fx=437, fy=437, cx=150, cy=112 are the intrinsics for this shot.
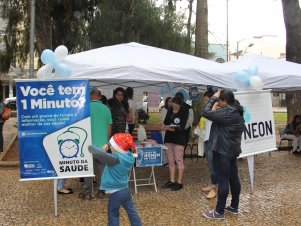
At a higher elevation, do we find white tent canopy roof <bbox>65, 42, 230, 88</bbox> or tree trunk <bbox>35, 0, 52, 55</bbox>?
tree trunk <bbox>35, 0, 52, 55</bbox>

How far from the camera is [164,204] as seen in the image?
21.7ft

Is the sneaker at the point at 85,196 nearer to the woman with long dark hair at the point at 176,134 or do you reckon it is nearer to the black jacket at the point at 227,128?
the woman with long dark hair at the point at 176,134

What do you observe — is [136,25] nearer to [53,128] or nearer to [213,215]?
[53,128]

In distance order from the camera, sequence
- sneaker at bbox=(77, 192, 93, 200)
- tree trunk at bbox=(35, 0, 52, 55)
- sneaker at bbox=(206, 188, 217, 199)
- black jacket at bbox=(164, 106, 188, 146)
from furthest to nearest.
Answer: tree trunk at bbox=(35, 0, 52, 55)
black jacket at bbox=(164, 106, 188, 146)
sneaker at bbox=(206, 188, 217, 199)
sneaker at bbox=(77, 192, 93, 200)

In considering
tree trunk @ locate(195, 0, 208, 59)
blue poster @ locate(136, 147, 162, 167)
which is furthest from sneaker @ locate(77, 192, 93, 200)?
tree trunk @ locate(195, 0, 208, 59)

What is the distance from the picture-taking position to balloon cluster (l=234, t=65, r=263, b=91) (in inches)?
282

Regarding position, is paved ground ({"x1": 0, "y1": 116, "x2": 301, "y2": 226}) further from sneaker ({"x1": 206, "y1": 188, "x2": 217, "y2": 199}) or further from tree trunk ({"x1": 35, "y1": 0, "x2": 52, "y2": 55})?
tree trunk ({"x1": 35, "y1": 0, "x2": 52, "y2": 55})

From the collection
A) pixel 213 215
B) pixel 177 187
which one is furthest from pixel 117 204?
pixel 177 187

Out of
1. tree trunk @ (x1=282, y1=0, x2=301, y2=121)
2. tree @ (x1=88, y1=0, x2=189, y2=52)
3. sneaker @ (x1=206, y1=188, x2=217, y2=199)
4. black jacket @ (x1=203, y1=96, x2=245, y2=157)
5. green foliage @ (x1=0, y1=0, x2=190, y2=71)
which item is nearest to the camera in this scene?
black jacket @ (x1=203, y1=96, x2=245, y2=157)

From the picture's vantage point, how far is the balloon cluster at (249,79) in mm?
7156

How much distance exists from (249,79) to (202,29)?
6949 mm

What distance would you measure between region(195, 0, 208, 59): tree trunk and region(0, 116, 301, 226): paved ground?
19.2ft

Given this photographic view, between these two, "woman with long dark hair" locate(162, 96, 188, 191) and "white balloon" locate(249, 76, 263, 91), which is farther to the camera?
"woman with long dark hair" locate(162, 96, 188, 191)

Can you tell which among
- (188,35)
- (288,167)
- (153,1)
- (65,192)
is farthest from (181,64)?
(188,35)
